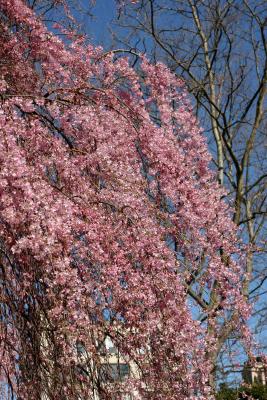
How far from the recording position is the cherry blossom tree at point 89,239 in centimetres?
364

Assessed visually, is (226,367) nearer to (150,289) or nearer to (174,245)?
(174,245)

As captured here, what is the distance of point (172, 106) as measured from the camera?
8.88 m

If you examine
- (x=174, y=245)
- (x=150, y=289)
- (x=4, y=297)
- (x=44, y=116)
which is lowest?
(x=4, y=297)

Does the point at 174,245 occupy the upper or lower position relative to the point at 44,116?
lower

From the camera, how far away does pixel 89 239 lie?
14.3ft

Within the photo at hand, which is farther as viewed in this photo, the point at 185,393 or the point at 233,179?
the point at 233,179

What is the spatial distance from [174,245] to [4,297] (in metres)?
3.12

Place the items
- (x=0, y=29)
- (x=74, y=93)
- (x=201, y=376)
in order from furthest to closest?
(x=0, y=29) → (x=74, y=93) → (x=201, y=376)

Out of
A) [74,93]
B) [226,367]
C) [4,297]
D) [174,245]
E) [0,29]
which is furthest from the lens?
[226,367]

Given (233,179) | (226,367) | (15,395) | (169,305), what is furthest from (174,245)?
(233,179)

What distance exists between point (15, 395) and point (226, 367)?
4.98 m

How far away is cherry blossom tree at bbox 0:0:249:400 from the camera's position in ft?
11.9

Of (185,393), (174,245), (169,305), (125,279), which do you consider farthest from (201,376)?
(174,245)

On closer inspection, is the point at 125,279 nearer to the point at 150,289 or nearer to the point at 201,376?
the point at 150,289
